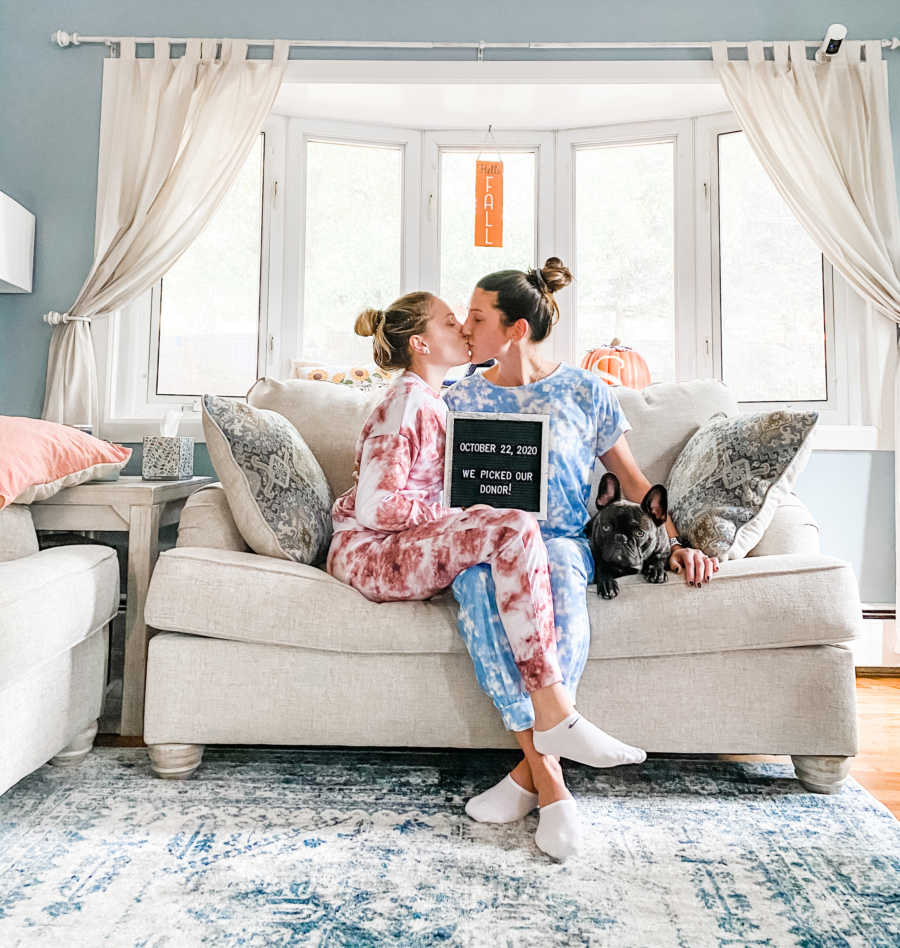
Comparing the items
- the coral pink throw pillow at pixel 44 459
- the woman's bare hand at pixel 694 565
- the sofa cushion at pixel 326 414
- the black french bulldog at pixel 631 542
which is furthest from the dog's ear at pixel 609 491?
the coral pink throw pillow at pixel 44 459

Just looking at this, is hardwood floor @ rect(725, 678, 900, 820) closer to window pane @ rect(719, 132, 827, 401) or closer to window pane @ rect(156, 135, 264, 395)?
window pane @ rect(719, 132, 827, 401)

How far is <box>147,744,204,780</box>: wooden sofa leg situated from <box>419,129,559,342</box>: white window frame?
2.05m

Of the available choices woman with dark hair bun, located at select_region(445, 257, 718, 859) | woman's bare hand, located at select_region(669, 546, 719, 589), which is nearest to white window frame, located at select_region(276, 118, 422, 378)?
woman with dark hair bun, located at select_region(445, 257, 718, 859)

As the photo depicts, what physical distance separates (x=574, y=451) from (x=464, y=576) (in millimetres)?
485

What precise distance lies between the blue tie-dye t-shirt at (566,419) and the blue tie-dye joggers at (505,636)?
0.86 feet

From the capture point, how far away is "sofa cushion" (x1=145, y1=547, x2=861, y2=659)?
1.60 metres

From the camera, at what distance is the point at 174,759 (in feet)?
5.37

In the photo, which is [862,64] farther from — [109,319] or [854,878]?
[109,319]

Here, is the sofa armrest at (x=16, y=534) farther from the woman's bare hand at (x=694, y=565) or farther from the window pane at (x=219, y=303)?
the woman's bare hand at (x=694, y=565)

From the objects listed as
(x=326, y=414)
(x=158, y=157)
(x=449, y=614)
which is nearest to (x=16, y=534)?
(x=326, y=414)

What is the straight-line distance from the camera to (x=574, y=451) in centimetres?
185

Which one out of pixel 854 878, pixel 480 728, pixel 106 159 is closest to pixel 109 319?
pixel 106 159

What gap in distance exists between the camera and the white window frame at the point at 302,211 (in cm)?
302

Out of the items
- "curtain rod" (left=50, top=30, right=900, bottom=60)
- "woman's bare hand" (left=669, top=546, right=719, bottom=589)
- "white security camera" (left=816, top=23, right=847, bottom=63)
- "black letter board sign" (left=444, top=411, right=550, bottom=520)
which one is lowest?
"woman's bare hand" (left=669, top=546, right=719, bottom=589)
